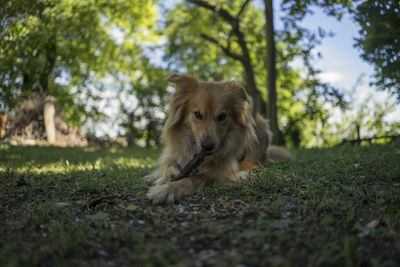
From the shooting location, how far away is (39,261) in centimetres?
181

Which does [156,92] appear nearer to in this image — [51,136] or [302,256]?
[51,136]

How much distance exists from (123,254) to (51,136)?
45.3 ft

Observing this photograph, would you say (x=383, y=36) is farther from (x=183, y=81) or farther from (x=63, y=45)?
(x=63, y=45)

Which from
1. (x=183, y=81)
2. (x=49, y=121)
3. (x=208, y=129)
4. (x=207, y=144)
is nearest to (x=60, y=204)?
(x=207, y=144)

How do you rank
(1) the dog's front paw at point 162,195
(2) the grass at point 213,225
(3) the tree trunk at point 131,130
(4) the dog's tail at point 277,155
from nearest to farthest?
(2) the grass at point 213,225 → (1) the dog's front paw at point 162,195 → (4) the dog's tail at point 277,155 → (3) the tree trunk at point 131,130

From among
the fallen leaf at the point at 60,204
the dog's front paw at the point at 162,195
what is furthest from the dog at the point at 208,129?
the fallen leaf at the point at 60,204

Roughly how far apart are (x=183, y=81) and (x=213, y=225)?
2.63 meters

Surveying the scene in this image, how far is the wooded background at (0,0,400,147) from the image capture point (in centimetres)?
538

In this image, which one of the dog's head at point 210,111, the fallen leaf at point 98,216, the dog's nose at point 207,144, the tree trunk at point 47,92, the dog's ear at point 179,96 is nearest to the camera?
the fallen leaf at point 98,216

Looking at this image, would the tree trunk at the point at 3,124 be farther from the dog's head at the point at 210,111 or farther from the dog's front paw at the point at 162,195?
the dog's front paw at the point at 162,195

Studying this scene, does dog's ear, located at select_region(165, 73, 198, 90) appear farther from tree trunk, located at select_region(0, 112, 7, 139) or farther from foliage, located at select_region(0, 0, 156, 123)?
tree trunk, located at select_region(0, 112, 7, 139)

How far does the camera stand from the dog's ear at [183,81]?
14.6ft

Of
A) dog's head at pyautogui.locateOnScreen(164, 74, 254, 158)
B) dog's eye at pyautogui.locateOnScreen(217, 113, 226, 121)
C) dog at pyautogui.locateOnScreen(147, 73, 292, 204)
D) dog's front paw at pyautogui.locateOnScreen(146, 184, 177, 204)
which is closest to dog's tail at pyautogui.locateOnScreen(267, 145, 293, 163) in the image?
dog at pyautogui.locateOnScreen(147, 73, 292, 204)

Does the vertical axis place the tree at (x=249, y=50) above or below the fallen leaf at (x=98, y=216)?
above
